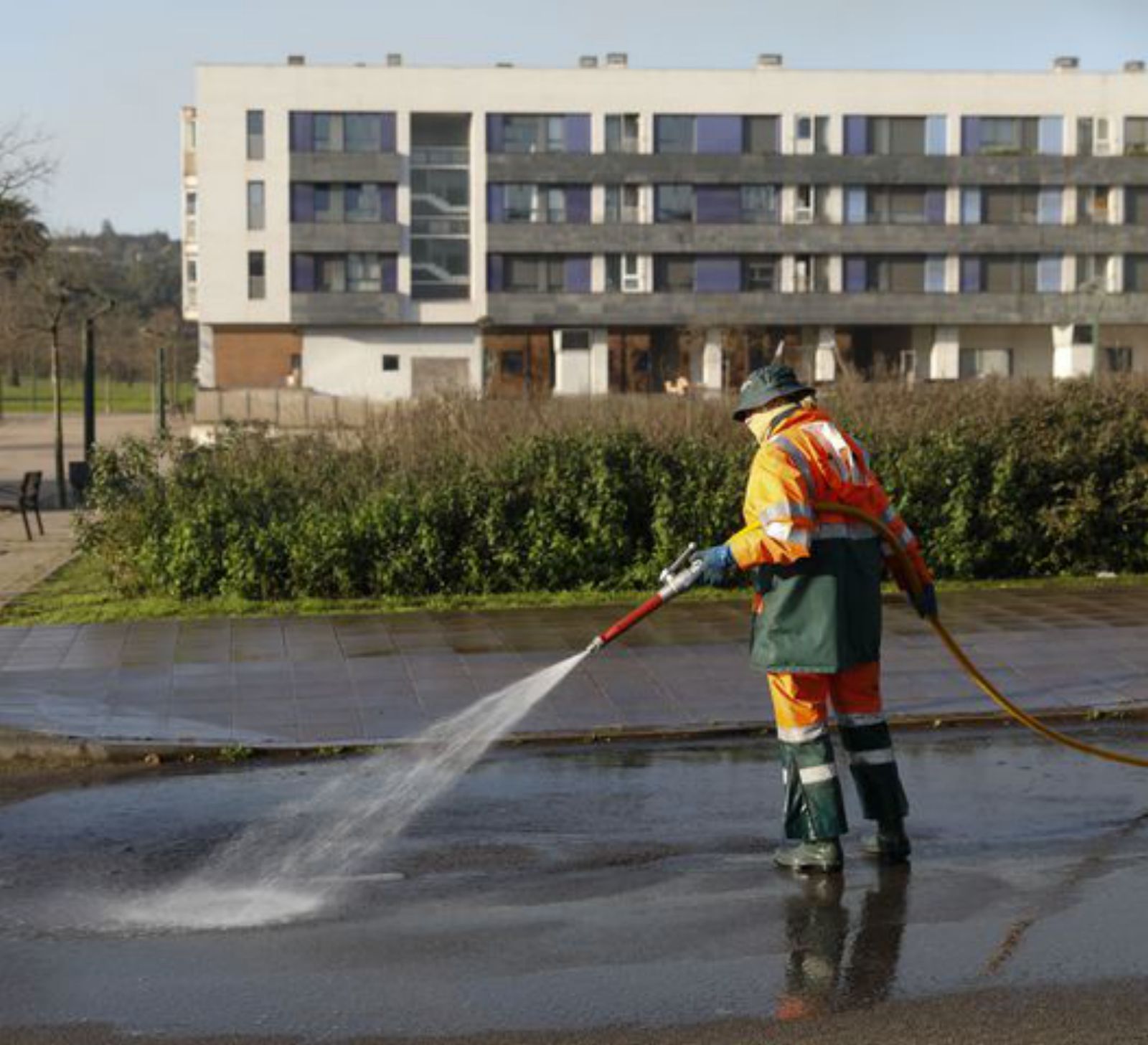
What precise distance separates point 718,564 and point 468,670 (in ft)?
16.9

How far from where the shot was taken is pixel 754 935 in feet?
20.1

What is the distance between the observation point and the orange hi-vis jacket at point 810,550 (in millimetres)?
6695

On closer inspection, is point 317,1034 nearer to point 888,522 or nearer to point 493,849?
point 493,849

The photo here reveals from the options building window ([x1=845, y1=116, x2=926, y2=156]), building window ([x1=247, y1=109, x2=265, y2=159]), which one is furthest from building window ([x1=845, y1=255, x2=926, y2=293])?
building window ([x1=247, y1=109, x2=265, y2=159])

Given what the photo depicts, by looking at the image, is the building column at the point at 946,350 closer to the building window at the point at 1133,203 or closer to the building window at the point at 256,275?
the building window at the point at 1133,203

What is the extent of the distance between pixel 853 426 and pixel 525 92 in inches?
2299

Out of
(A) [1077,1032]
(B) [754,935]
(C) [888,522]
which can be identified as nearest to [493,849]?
(B) [754,935]

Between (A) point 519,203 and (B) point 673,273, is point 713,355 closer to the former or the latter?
(B) point 673,273

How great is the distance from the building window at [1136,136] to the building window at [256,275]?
35434mm

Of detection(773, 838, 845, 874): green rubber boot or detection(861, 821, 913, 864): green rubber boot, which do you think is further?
detection(861, 821, 913, 864): green rubber boot

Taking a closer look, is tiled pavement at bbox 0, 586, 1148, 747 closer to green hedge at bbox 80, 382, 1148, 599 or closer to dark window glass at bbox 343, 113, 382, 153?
green hedge at bbox 80, 382, 1148, 599

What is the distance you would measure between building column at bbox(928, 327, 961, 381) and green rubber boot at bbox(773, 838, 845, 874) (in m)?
69.7

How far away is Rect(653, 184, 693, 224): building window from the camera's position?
72.8 m

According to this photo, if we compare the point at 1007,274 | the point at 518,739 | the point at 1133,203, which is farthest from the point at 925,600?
the point at 1133,203
